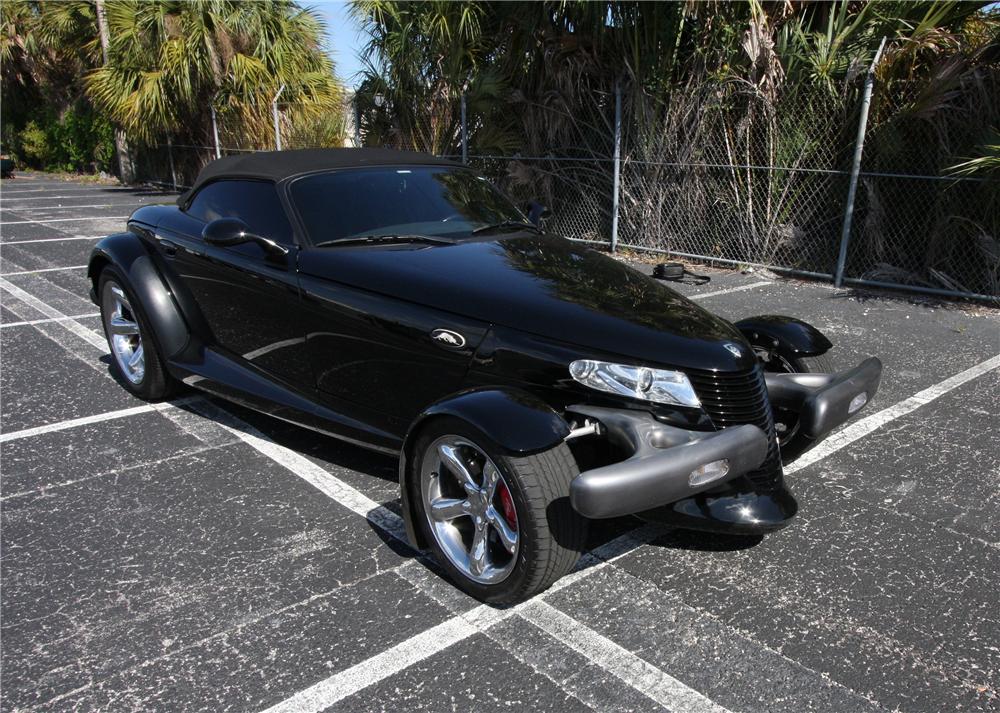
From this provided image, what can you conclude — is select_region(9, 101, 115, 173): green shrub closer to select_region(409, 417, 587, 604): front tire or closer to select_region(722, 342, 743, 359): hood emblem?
select_region(409, 417, 587, 604): front tire

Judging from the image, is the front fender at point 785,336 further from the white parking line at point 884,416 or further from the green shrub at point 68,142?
the green shrub at point 68,142

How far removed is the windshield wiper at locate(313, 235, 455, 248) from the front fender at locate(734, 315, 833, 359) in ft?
5.42

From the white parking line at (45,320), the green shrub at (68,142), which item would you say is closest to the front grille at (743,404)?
the white parking line at (45,320)

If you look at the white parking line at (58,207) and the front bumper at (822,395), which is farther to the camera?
the white parking line at (58,207)

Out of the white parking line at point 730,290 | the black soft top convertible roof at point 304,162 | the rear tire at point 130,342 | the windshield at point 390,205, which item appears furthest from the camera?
the white parking line at point 730,290

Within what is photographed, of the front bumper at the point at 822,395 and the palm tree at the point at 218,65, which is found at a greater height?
the palm tree at the point at 218,65

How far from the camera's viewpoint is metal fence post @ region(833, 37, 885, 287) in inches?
313

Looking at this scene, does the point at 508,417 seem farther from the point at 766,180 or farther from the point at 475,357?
the point at 766,180

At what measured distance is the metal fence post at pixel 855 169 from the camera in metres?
7.96

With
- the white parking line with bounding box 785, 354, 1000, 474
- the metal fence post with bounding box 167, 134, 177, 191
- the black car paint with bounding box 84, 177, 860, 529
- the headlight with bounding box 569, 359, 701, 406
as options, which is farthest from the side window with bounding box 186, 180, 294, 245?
the metal fence post with bounding box 167, 134, 177, 191

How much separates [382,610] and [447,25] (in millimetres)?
10193

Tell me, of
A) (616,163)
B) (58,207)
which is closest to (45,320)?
(616,163)

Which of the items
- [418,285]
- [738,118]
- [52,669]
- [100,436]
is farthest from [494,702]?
[738,118]

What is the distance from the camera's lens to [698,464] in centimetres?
262
